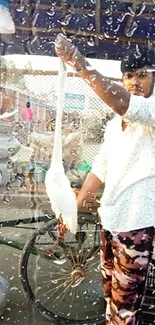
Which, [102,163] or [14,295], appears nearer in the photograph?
[102,163]

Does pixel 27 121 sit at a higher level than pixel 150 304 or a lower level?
higher

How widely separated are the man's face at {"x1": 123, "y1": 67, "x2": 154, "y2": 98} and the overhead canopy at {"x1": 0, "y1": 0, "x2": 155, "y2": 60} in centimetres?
32

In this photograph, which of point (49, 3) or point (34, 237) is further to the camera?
point (34, 237)

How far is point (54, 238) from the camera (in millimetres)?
2361

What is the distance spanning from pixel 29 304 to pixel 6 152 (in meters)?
0.90

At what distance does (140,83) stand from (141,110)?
0.17 metres

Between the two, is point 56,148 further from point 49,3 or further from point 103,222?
point 49,3

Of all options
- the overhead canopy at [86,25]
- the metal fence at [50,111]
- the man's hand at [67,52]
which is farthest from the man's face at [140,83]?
the metal fence at [50,111]

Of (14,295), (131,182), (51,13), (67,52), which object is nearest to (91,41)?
(51,13)

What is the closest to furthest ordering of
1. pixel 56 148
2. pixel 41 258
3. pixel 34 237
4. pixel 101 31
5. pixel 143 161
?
1. pixel 143 161
2. pixel 56 148
3. pixel 101 31
4. pixel 34 237
5. pixel 41 258

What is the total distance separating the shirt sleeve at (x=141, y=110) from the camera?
1.33 meters

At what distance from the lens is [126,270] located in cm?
154

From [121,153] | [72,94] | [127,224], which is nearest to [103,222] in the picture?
[127,224]

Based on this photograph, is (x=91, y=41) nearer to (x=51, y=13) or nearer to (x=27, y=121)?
(x=51, y=13)
